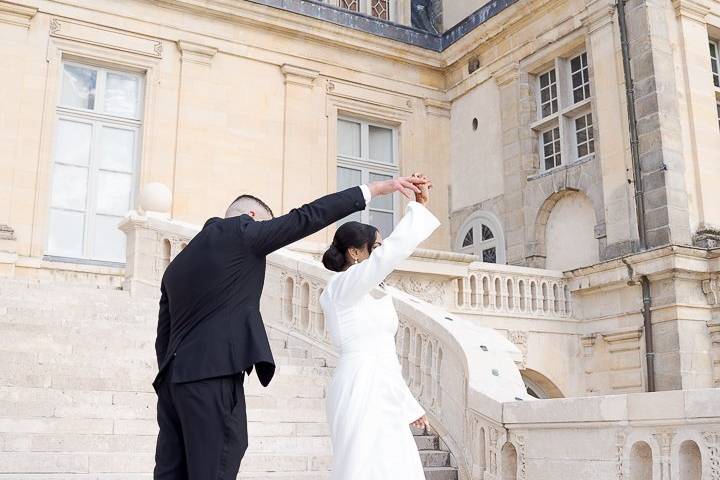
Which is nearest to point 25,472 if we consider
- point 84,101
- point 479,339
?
point 479,339

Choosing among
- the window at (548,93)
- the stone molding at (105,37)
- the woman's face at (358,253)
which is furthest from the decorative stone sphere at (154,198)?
the window at (548,93)

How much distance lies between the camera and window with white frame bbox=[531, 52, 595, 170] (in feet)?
40.9

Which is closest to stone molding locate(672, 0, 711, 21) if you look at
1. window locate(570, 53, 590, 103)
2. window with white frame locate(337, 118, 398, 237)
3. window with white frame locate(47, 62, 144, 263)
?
window locate(570, 53, 590, 103)

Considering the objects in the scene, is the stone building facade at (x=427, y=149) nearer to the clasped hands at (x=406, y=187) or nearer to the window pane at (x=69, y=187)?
the window pane at (x=69, y=187)

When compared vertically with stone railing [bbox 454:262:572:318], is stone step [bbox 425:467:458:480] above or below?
below

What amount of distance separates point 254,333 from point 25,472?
2.39m

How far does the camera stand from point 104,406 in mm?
4945

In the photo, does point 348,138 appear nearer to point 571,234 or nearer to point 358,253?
point 571,234

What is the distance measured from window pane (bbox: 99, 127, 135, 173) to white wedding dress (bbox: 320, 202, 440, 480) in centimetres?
1021

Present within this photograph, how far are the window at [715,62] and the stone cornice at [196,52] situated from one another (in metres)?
7.71

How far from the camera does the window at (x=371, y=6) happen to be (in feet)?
49.6

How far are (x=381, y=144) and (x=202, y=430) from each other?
12971mm

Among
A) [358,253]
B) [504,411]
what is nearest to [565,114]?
[504,411]

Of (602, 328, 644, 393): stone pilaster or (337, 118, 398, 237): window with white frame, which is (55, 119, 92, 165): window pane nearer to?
(337, 118, 398, 237): window with white frame
